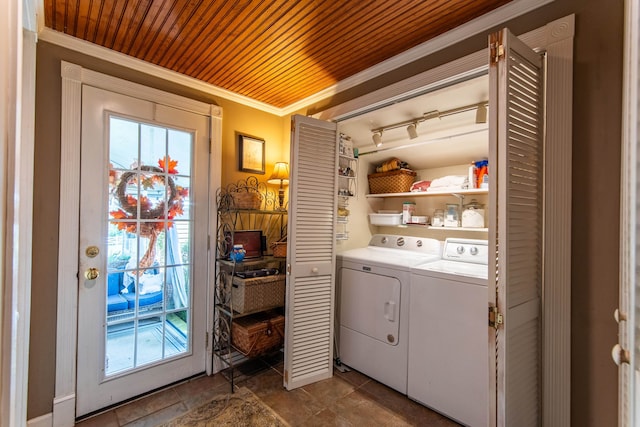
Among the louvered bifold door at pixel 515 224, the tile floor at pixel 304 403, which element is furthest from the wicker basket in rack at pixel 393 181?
the tile floor at pixel 304 403

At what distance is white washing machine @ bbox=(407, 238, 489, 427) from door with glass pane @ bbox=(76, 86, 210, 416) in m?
1.71

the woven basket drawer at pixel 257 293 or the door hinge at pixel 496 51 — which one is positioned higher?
the door hinge at pixel 496 51

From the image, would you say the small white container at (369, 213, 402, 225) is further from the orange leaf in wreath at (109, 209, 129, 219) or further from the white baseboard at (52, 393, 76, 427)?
the white baseboard at (52, 393, 76, 427)

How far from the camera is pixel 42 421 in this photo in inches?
68.2

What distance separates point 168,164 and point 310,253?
1.30 meters

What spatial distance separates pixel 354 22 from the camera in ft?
5.38

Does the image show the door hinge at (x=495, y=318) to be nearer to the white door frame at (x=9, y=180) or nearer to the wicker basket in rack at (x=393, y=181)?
the white door frame at (x=9, y=180)

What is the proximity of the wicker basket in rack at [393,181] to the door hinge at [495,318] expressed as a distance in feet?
5.68

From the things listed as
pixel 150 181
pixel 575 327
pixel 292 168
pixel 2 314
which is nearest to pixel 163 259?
pixel 150 181

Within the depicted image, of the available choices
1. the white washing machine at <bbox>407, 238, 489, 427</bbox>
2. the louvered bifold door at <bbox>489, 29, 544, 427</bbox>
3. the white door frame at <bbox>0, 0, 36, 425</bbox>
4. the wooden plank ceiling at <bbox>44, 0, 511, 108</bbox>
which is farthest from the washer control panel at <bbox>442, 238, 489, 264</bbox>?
the white door frame at <bbox>0, 0, 36, 425</bbox>

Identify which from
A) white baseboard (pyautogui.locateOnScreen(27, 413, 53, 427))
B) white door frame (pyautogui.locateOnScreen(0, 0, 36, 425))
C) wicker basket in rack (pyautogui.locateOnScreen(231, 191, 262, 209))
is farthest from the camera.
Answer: wicker basket in rack (pyautogui.locateOnScreen(231, 191, 262, 209))

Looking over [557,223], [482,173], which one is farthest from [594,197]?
[482,173]

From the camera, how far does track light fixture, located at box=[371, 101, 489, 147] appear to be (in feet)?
6.63

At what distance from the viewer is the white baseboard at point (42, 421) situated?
1703 mm
